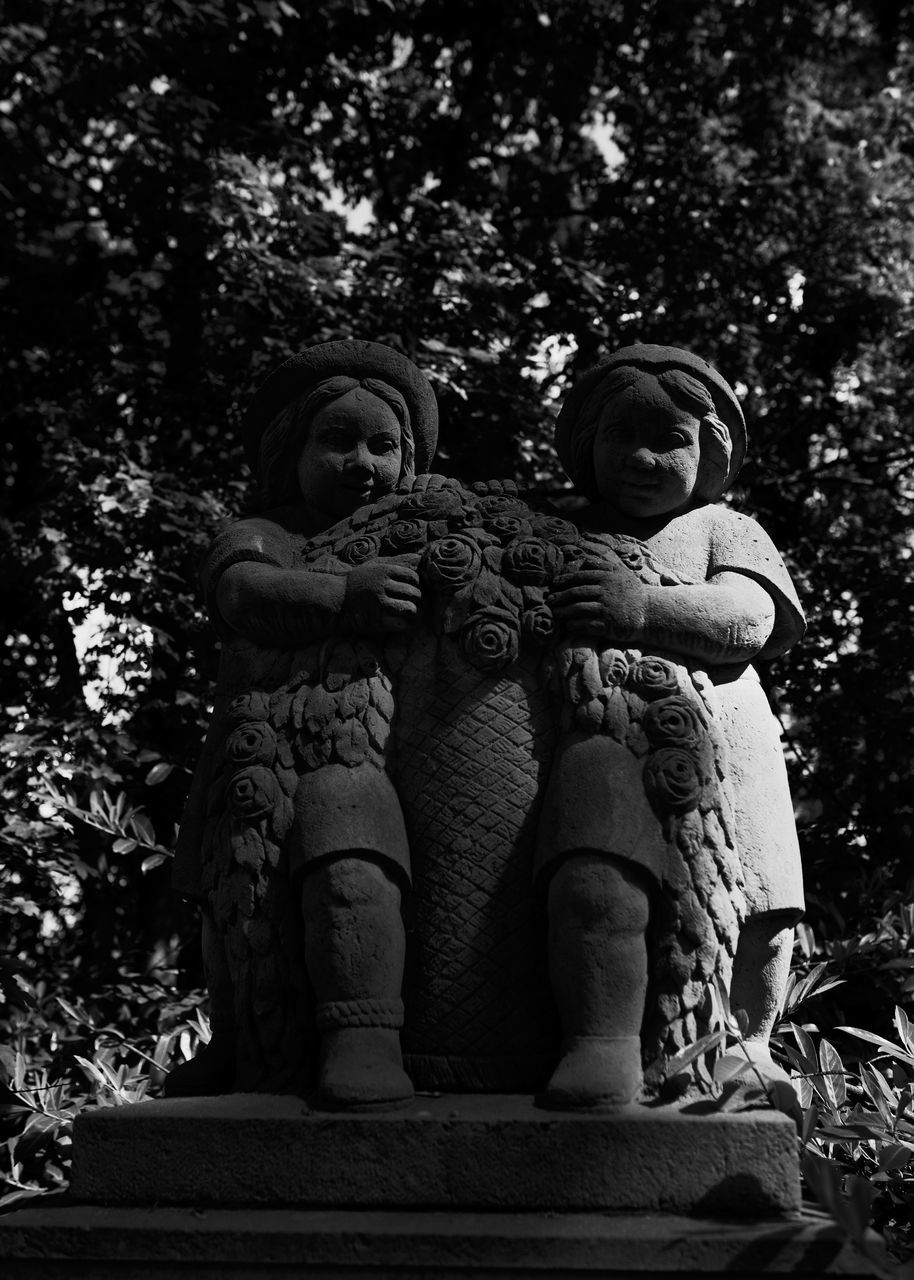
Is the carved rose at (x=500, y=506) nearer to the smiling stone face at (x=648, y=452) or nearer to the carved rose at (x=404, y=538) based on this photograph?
the carved rose at (x=404, y=538)

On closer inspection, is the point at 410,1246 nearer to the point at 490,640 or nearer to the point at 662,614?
the point at 490,640

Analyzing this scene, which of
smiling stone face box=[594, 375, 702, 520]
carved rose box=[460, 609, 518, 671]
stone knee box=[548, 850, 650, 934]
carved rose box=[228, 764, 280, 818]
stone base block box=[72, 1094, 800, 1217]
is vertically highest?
smiling stone face box=[594, 375, 702, 520]

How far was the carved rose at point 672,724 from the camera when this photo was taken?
314 centimetres

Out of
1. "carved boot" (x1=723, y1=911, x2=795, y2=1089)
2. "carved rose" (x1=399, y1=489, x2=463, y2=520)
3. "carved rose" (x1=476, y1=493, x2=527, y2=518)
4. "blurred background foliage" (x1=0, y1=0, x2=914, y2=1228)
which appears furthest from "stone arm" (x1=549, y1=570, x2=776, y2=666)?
"blurred background foliage" (x1=0, y1=0, x2=914, y2=1228)

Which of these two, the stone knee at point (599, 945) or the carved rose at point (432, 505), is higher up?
the carved rose at point (432, 505)

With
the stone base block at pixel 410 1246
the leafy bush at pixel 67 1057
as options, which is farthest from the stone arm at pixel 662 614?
the leafy bush at pixel 67 1057

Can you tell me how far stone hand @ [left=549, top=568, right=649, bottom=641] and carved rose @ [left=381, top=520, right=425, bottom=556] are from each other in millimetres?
403

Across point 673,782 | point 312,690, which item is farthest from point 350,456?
point 673,782

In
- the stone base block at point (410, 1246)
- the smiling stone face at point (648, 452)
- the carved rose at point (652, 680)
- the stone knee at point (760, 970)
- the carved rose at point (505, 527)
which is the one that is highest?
the smiling stone face at point (648, 452)

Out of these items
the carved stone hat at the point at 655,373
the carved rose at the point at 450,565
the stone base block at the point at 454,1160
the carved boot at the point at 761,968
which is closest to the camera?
the stone base block at the point at 454,1160

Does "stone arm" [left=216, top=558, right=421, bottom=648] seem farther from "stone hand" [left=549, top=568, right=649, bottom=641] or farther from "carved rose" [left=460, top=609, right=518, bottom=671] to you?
"stone hand" [left=549, top=568, right=649, bottom=641]

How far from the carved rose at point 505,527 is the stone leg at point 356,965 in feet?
3.01

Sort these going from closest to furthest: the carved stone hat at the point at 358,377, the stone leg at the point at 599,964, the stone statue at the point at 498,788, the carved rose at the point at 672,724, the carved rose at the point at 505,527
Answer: the stone leg at the point at 599,964
the stone statue at the point at 498,788
the carved rose at the point at 672,724
the carved rose at the point at 505,527
the carved stone hat at the point at 358,377

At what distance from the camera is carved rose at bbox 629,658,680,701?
10.6 feet
